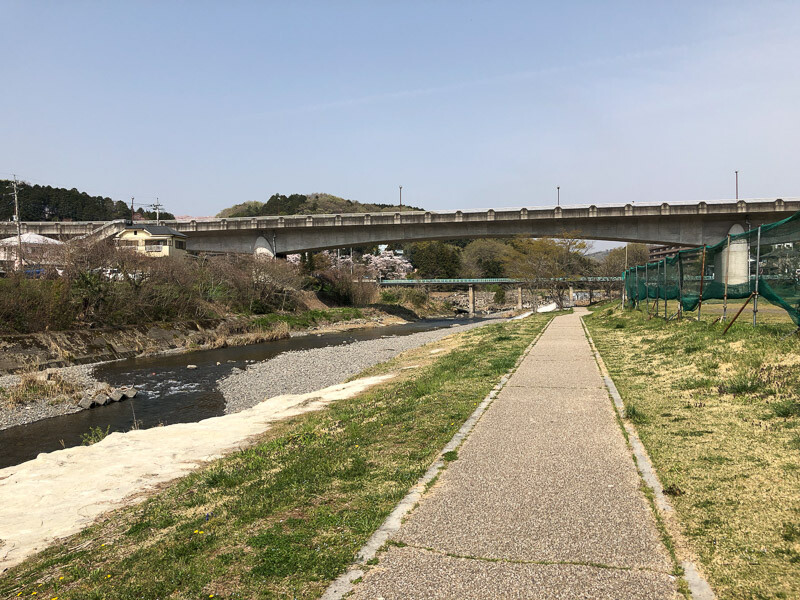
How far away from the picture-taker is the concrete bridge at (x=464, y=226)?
50406mm

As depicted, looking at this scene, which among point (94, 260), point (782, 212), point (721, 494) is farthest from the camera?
point (782, 212)

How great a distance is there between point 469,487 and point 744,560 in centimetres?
246

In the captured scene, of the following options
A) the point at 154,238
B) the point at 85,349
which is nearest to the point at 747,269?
the point at 85,349

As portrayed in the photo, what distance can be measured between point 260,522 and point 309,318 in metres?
49.5

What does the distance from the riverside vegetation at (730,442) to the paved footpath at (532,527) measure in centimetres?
40

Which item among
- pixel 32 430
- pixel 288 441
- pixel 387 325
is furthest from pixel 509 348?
pixel 387 325

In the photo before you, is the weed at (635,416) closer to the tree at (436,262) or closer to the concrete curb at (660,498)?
the concrete curb at (660,498)

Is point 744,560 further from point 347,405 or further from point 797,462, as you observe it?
point 347,405

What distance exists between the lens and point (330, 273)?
75.4 metres

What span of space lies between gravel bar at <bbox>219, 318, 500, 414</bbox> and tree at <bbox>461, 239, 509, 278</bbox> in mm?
89097

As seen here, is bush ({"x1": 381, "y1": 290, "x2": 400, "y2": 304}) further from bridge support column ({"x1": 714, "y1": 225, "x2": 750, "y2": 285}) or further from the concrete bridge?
bridge support column ({"x1": 714, "y1": 225, "x2": 750, "y2": 285})

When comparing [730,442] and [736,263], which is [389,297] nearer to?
[736,263]

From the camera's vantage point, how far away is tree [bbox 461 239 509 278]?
12125cm

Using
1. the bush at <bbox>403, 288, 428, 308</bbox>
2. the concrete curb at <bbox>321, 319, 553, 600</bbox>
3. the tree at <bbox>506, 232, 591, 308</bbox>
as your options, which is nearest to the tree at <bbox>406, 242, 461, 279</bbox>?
the bush at <bbox>403, 288, 428, 308</bbox>
